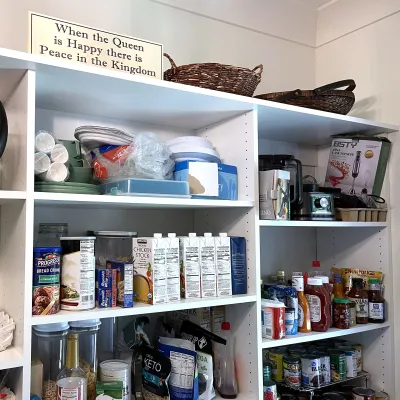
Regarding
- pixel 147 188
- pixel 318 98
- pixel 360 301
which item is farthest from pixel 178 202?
pixel 360 301

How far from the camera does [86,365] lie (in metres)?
1.33

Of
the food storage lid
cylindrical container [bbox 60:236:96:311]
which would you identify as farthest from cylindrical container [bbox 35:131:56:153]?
the food storage lid

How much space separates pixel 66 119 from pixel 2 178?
0.30 m

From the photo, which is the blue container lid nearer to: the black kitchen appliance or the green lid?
the black kitchen appliance

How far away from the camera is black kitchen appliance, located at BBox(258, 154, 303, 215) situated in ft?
5.49

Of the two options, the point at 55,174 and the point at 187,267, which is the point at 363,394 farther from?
the point at 55,174

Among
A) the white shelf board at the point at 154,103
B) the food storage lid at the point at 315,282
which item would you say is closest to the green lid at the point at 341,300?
the food storage lid at the point at 315,282

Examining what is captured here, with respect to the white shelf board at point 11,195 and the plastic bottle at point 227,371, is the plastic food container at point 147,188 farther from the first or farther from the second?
the plastic bottle at point 227,371

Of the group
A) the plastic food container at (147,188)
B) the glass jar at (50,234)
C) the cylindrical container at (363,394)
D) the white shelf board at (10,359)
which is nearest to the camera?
the white shelf board at (10,359)

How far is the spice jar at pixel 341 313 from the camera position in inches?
66.6

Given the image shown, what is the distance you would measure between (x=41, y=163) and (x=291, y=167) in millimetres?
910

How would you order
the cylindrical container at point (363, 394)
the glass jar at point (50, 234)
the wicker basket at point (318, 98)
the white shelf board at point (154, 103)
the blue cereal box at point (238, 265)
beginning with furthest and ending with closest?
the cylindrical container at point (363, 394), the wicker basket at point (318, 98), the blue cereal box at point (238, 265), the glass jar at point (50, 234), the white shelf board at point (154, 103)

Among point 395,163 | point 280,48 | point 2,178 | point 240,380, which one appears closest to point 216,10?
point 280,48

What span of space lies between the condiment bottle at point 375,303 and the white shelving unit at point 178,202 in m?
0.04
